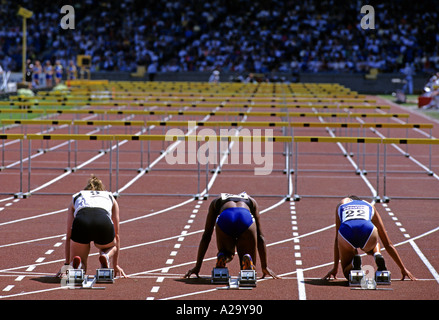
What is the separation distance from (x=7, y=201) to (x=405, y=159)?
36.4 feet

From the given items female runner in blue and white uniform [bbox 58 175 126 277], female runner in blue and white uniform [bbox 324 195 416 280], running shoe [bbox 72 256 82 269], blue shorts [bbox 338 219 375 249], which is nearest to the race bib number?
female runner in blue and white uniform [bbox 324 195 416 280]

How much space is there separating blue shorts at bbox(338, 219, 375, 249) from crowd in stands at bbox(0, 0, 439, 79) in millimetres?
50282

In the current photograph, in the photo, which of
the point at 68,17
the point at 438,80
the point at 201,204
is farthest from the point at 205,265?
the point at 68,17

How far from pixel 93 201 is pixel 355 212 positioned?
276cm

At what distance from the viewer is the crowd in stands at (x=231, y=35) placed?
198ft


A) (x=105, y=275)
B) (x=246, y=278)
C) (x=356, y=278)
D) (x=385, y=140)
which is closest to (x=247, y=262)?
(x=246, y=278)

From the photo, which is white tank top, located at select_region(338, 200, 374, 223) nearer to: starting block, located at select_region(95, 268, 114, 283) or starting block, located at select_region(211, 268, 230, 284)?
starting block, located at select_region(211, 268, 230, 284)

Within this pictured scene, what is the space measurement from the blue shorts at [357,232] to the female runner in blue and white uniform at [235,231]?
0.89 meters

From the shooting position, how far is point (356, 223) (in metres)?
9.29

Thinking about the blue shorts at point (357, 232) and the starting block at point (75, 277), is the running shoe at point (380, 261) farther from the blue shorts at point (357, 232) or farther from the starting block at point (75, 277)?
the starting block at point (75, 277)

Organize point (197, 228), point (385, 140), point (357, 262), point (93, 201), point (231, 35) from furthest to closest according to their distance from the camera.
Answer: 1. point (231, 35)
2. point (385, 140)
3. point (197, 228)
4. point (93, 201)
5. point (357, 262)

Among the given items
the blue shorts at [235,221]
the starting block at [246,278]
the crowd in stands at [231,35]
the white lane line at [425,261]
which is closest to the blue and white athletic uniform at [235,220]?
the blue shorts at [235,221]

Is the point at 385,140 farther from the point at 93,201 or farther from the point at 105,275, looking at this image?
the point at 105,275

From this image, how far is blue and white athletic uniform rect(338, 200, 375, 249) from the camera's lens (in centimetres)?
923
